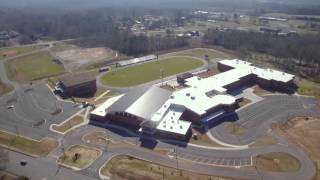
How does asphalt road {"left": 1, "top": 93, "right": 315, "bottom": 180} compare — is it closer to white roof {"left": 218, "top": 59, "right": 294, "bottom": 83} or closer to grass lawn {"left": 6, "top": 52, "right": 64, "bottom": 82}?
white roof {"left": 218, "top": 59, "right": 294, "bottom": 83}

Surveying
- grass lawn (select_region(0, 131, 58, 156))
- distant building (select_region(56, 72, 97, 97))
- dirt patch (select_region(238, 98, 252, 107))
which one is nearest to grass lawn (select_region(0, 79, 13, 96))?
distant building (select_region(56, 72, 97, 97))

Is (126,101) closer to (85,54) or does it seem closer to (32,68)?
(32,68)

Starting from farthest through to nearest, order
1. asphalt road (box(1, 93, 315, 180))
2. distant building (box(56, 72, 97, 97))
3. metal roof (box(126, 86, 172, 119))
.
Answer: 1. distant building (box(56, 72, 97, 97))
2. metal roof (box(126, 86, 172, 119))
3. asphalt road (box(1, 93, 315, 180))

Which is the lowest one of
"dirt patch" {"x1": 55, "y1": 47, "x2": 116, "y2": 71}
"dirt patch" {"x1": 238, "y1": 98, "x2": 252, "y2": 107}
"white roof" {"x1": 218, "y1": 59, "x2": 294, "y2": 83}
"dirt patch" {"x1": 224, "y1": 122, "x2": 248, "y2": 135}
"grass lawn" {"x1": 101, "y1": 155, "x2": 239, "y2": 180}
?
"grass lawn" {"x1": 101, "y1": 155, "x2": 239, "y2": 180}

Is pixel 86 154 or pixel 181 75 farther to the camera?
pixel 181 75

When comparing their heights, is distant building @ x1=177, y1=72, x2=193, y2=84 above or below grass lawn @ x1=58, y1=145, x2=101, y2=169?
above

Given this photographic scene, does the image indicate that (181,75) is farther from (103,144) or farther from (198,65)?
(103,144)

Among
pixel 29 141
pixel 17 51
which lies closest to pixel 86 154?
pixel 29 141
